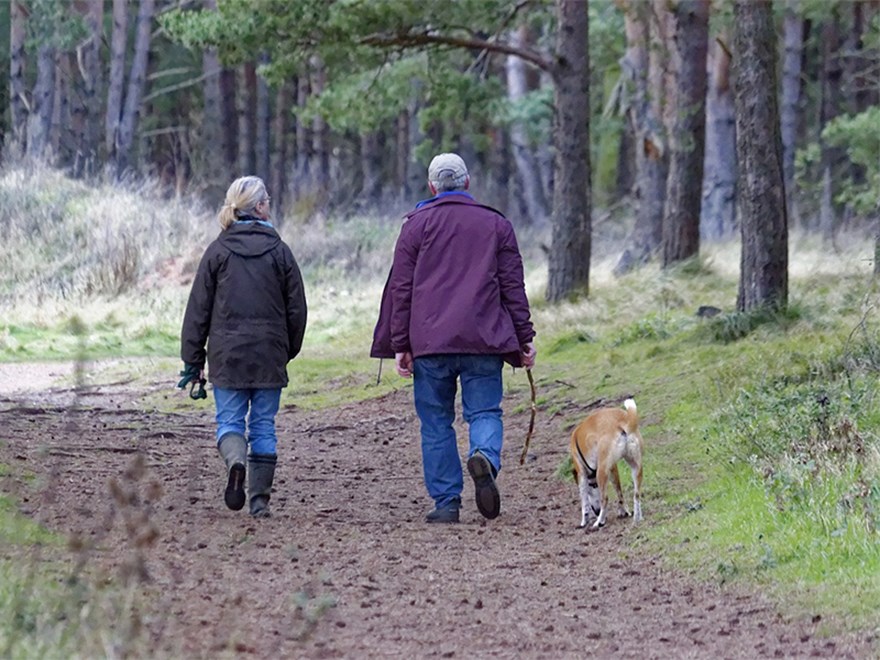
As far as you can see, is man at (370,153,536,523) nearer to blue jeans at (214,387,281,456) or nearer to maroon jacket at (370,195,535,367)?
maroon jacket at (370,195,535,367)

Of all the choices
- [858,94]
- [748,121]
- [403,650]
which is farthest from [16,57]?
[403,650]

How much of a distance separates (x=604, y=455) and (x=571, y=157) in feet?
35.2

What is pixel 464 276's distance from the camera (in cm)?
855

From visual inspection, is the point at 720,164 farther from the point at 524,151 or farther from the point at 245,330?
the point at 245,330

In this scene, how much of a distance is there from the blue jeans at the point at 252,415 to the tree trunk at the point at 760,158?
6.46m

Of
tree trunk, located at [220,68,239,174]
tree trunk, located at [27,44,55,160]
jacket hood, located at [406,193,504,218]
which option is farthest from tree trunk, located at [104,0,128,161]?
jacket hood, located at [406,193,504,218]

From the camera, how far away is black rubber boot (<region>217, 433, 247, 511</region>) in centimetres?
845

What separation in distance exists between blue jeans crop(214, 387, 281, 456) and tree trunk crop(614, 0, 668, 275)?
14511 mm

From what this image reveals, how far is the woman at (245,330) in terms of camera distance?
8.51 m

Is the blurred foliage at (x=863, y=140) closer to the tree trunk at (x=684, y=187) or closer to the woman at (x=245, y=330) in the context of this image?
the tree trunk at (x=684, y=187)

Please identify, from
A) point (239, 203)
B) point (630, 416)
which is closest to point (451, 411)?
point (630, 416)

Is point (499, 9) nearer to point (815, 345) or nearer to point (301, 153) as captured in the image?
point (815, 345)

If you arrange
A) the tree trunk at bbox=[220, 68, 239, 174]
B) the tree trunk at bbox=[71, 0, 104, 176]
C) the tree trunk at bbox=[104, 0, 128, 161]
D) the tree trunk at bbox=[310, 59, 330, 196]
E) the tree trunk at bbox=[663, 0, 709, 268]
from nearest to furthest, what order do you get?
the tree trunk at bbox=[663, 0, 709, 268] < the tree trunk at bbox=[71, 0, 104, 176] < the tree trunk at bbox=[104, 0, 128, 161] < the tree trunk at bbox=[310, 59, 330, 196] < the tree trunk at bbox=[220, 68, 239, 174]

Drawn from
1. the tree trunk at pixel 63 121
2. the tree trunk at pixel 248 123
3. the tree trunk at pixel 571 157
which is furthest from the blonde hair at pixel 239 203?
the tree trunk at pixel 248 123
